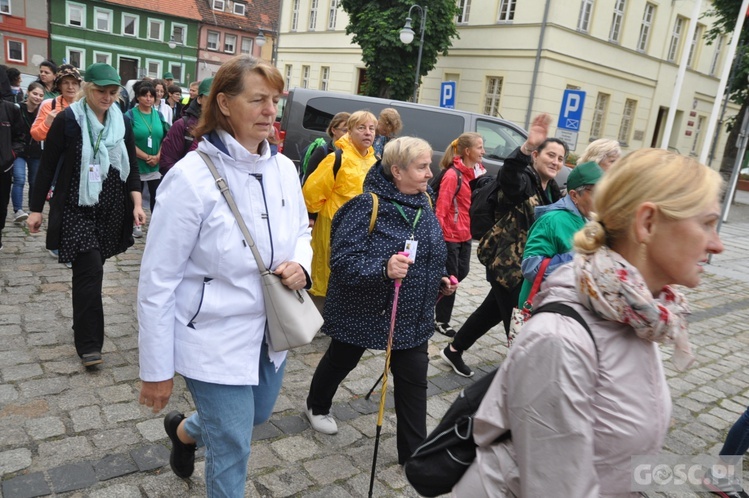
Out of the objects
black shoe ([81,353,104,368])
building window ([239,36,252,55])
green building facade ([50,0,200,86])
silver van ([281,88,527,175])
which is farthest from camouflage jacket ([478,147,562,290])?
building window ([239,36,252,55])

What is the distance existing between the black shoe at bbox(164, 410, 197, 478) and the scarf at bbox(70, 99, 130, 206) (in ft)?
5.94

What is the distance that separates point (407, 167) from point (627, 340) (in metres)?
1.88

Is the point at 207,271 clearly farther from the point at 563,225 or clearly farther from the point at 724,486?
the point at 724,486

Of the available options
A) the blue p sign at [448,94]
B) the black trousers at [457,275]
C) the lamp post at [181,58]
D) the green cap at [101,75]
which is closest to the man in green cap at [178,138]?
the green cap at [101,75]

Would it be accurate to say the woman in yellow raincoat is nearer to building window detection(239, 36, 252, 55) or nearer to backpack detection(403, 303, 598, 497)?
backpack detection(403, 303, 598, 497)

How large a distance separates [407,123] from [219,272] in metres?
8.85

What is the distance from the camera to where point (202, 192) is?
6.73 ft

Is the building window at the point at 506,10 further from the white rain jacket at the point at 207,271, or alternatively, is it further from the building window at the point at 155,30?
the building window at the point at 155,30

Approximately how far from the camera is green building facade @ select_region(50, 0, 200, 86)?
49500mm

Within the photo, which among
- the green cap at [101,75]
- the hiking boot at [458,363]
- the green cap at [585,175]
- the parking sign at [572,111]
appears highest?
the parking sign at [572,111]

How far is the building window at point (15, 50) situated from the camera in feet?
155

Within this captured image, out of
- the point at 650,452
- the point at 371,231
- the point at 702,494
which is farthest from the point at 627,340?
the point at 702,494

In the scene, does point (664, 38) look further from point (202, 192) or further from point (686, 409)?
point (202, 192)

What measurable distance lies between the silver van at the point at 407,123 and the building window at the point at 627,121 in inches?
732
